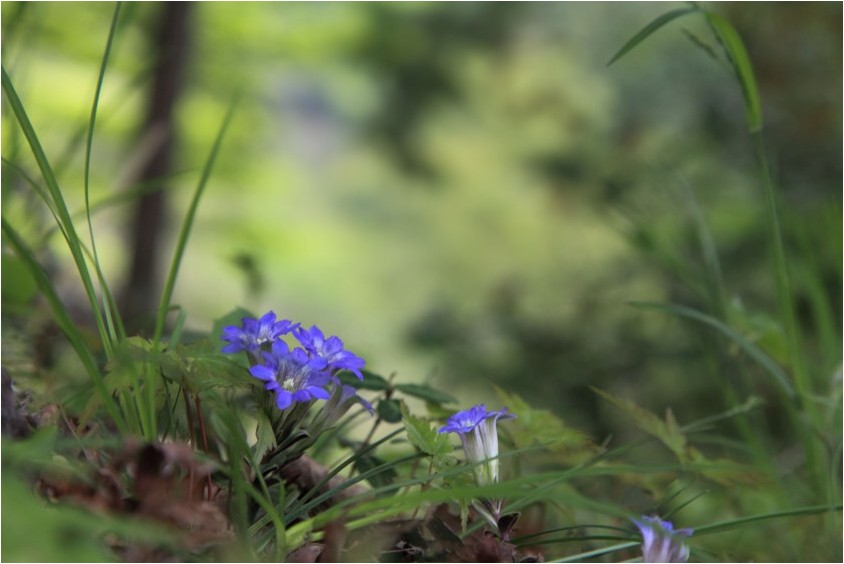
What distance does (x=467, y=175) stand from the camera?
13.8 ft

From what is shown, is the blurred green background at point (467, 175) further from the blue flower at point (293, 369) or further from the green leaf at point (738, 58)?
the blue flower at point (293, 369)

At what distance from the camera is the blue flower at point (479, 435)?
48 cm

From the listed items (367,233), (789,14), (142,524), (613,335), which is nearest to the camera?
(142,524)

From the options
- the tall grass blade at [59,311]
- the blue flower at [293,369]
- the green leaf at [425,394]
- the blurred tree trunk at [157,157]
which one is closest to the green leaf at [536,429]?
the green leaf at [425,394]

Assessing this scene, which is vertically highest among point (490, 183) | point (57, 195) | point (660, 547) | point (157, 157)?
point (157, 157)

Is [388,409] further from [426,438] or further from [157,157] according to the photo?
[157,157]

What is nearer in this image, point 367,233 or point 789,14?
point 789,14

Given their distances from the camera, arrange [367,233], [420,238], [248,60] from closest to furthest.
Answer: [248,60] < [420,238] < [367,233]

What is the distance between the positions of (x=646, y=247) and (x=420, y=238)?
4.01 m

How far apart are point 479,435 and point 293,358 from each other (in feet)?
0.37

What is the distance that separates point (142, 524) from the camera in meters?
0.36

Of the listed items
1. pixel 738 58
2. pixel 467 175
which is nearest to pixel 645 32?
pixel 738 58

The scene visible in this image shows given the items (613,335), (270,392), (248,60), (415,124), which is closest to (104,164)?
(248,60)

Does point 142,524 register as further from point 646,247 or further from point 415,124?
point 415,124
